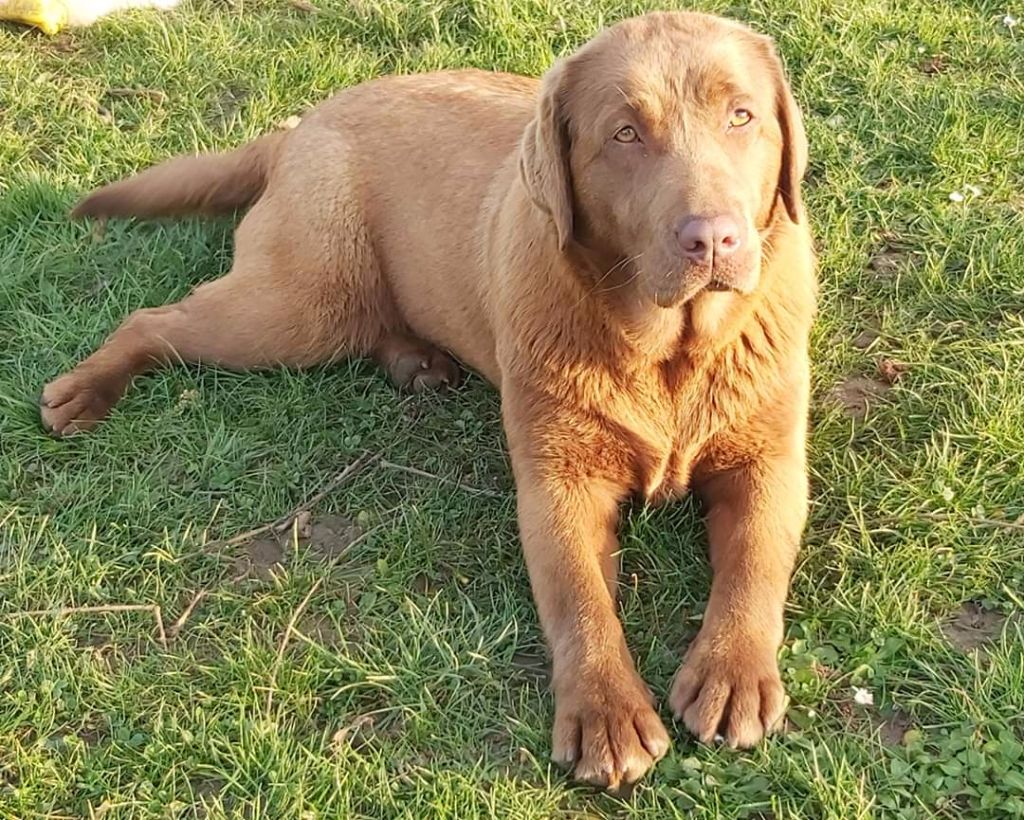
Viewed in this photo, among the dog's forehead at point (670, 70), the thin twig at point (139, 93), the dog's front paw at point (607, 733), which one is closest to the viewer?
the dog's front paw at point (607, 733)

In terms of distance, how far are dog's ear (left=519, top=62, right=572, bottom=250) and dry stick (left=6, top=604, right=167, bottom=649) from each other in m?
1.44

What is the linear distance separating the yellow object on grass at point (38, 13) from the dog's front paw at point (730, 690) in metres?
4.35

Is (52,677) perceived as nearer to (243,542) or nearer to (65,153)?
(243,542)

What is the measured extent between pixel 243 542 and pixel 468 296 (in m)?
1.03

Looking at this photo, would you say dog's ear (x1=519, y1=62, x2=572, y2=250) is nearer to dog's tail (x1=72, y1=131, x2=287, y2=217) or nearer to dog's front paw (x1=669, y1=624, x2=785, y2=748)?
dog's front paw (x1=669, y1=624, x2=785, y2=748)

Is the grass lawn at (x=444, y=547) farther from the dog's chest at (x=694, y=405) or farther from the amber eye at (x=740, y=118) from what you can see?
the amber eye at (x=740, y=118)

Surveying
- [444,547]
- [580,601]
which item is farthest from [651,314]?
[444,547]

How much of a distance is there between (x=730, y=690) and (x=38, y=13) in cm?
451

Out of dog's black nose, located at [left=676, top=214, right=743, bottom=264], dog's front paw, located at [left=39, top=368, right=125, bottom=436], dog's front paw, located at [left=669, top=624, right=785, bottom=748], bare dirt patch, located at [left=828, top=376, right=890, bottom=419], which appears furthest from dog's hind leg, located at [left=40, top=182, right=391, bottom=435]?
dog's front paw, located at [left=669, top=624, right=785, bottom=748]

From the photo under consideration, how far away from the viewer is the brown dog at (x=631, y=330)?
2719mm

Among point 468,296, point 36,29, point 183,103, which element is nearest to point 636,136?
point 468,296

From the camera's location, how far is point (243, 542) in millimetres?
3426

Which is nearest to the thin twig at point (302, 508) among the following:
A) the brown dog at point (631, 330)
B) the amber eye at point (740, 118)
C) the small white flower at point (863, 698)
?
the brown dog at point (631, 330)

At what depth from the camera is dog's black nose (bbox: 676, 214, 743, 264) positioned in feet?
8.68
